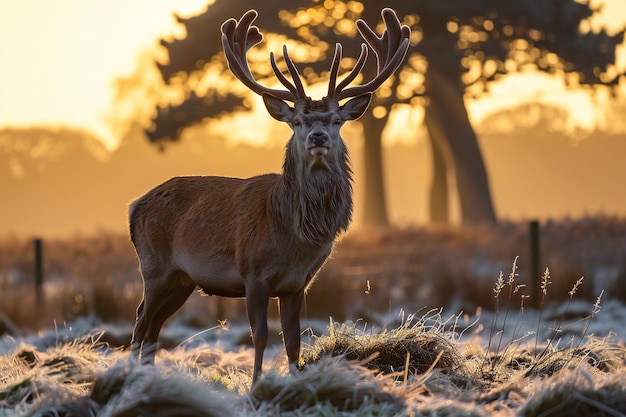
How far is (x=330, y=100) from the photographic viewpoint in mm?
7297

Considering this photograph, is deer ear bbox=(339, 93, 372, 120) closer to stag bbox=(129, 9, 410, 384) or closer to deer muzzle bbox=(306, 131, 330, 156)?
stag bbox=(129, 9, 410, 384)

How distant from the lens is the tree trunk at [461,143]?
28.4 metres

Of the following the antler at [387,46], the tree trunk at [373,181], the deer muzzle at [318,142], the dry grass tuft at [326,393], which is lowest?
the tree trunk at [373,181]

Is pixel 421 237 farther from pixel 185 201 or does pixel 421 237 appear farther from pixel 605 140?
pixel 605 140

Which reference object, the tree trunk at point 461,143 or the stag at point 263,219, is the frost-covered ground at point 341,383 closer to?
the stag at point 263,219

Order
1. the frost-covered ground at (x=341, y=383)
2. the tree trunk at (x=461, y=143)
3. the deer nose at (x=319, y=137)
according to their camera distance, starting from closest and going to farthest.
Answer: the frost-covered ground at (x=341, y=383)
the deer nose at (x=319, y=137)
the tree trunk at (x=461, y=143)

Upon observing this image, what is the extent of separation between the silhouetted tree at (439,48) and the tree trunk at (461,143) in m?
0.03

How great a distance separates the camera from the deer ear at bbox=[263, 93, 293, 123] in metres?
7.45

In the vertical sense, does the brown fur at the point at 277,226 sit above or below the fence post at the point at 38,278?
above

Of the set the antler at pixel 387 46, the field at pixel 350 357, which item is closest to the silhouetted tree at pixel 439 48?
the field at pixel 350 357

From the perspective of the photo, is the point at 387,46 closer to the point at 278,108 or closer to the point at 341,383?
the point at 278,108

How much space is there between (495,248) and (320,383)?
14.8 metres

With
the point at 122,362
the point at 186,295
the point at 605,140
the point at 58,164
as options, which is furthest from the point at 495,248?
the point at 605,140

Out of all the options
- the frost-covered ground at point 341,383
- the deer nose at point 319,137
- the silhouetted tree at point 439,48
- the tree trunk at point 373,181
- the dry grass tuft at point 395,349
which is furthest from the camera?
the tree trunk at point 373,181
